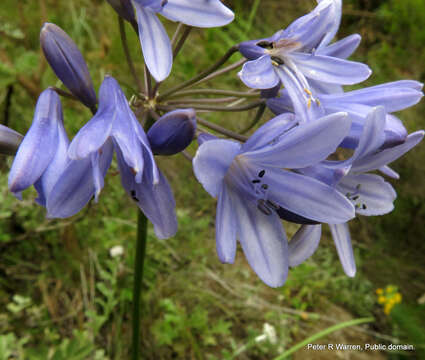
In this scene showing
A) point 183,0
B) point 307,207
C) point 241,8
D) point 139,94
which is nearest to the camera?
point 307,207

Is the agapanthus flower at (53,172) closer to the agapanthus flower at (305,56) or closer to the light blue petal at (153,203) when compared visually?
the light blue petal at (153,203)

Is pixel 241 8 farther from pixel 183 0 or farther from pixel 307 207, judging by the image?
pixel 307 207

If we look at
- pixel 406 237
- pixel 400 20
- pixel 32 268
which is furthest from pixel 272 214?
pixel 400 20

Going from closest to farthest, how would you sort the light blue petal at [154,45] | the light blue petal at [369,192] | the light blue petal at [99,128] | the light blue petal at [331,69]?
the light blue petal at [99,128] < the light blue petal at [154,45] < the light blue petal at [331,69] < the light blue petal at [369,192]

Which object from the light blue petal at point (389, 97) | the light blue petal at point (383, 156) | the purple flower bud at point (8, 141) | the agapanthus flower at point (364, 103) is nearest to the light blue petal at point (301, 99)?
the agapanthus flower at point (364, 103)

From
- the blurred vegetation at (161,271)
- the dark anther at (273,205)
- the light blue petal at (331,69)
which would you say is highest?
the light blue petal at (331,69)

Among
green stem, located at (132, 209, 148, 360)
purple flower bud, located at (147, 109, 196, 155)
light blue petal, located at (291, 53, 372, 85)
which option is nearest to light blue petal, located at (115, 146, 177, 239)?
purple flower bud, located at (147, 109, 196, 155)

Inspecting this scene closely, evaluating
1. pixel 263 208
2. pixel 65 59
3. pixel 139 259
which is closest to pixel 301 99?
pixel 263 208
